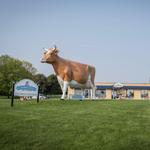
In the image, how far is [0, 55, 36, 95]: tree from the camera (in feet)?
236

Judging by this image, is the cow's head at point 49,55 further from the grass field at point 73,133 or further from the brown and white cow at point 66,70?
the grass field at point 73,133

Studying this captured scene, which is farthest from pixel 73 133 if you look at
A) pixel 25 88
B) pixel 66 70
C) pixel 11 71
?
pixel 11 71

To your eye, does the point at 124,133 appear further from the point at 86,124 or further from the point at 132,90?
the point at 132,90

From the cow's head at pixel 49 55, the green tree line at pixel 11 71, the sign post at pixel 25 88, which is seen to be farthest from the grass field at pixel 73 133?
the green tree line at pixel 11 71

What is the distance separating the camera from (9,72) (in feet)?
241

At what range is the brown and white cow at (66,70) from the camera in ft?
82.8

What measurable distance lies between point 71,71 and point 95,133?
1632 cm

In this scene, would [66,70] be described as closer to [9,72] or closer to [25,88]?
[25,88]

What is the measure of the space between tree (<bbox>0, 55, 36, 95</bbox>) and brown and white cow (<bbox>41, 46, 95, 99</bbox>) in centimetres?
4486

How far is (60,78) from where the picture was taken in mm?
25859

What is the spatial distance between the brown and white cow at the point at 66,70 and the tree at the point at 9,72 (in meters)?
44.9

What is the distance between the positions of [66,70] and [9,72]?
50.0 metres

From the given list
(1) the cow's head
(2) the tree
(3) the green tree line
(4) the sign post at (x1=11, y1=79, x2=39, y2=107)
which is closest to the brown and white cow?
(1) the cow's head

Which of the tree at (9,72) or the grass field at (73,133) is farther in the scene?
the tree at (9,72)
